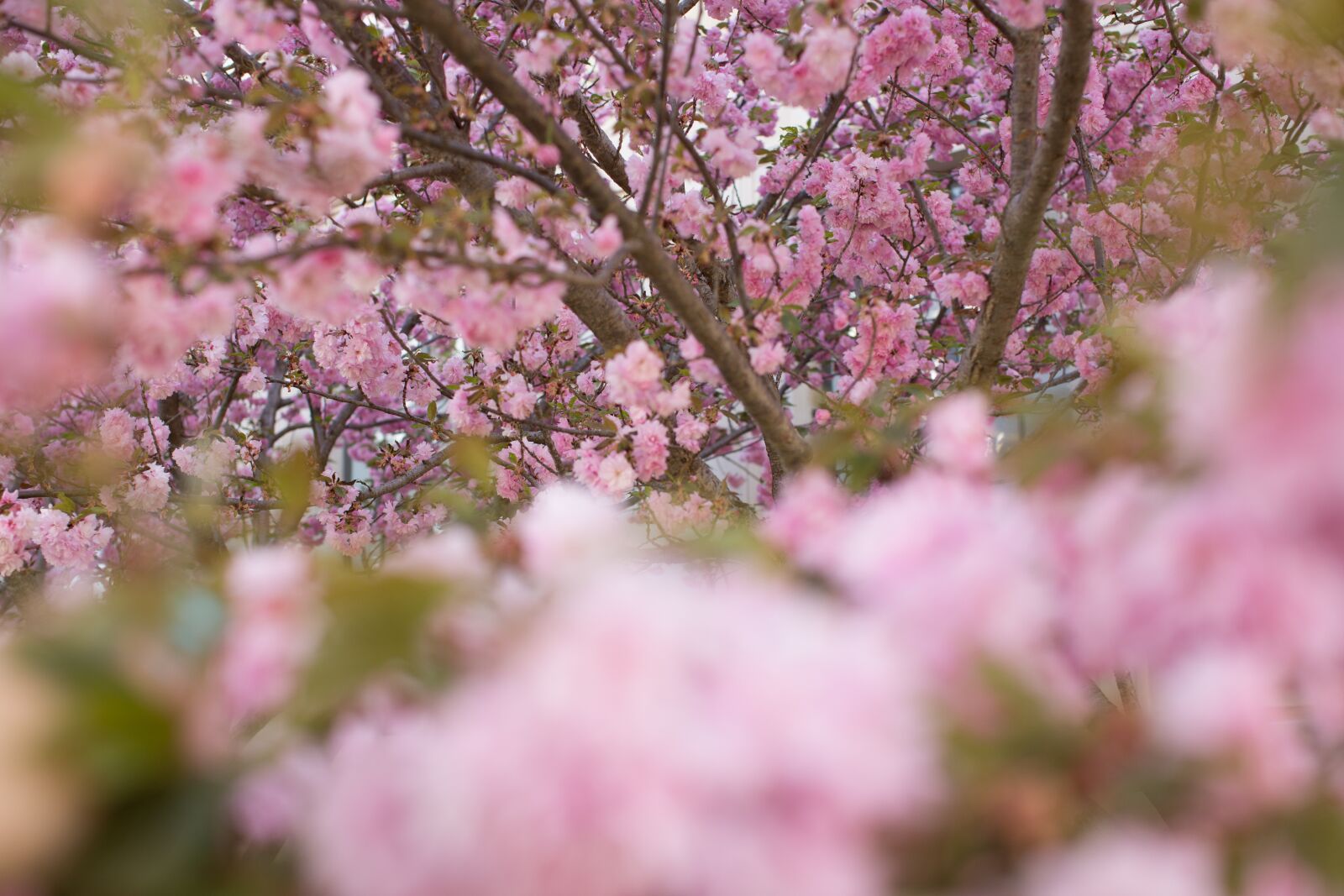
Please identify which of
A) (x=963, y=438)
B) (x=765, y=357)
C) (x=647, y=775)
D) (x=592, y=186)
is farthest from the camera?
(x=765, y=357)

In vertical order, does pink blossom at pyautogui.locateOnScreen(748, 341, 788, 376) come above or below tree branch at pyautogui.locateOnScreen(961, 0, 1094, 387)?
below

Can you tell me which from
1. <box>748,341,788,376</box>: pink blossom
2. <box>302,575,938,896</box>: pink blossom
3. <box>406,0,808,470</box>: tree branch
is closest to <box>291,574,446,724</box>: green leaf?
<box>302,575,938,896</box>: pink blossom

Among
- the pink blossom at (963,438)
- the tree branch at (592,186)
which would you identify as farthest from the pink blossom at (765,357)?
the pink blossom at (963,438)

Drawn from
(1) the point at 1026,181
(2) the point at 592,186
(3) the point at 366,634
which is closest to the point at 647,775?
(3) the point at 366,634

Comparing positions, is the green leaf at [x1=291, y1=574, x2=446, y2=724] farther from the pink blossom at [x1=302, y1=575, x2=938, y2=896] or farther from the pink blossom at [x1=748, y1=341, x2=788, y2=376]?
the pink blossom at [x1=748, y1=341, x2=788, y2=376]

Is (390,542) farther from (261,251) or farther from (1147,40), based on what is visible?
(1147,40)

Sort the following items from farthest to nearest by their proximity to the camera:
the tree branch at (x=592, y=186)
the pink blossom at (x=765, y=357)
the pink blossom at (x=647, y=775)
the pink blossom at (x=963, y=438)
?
1. the pink blossom at (x=765, y=357)
2. the tree branch at (x=592, y=186)
3. the pink blossom at (x=963, y=438)
4. the pink blossom at (x=647, y=775)

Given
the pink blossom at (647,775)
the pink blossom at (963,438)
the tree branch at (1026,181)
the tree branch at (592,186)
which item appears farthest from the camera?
the tree branch at (1026,181)

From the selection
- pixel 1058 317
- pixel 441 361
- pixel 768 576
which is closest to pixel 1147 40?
pixel 1058 317

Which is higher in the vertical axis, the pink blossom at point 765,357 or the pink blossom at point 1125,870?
the pink blossom at point 765,357

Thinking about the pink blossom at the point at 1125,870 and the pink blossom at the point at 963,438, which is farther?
the pink blossom at the point at 963,438

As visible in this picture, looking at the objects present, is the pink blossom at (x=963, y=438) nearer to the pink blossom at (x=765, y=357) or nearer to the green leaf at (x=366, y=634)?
the green leaf at (x=366, y=634)

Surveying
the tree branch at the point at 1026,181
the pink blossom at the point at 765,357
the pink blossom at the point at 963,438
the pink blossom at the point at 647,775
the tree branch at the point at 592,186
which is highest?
the tree branch at the point at 1026,181

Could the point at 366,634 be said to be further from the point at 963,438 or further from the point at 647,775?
the point at 963,438
